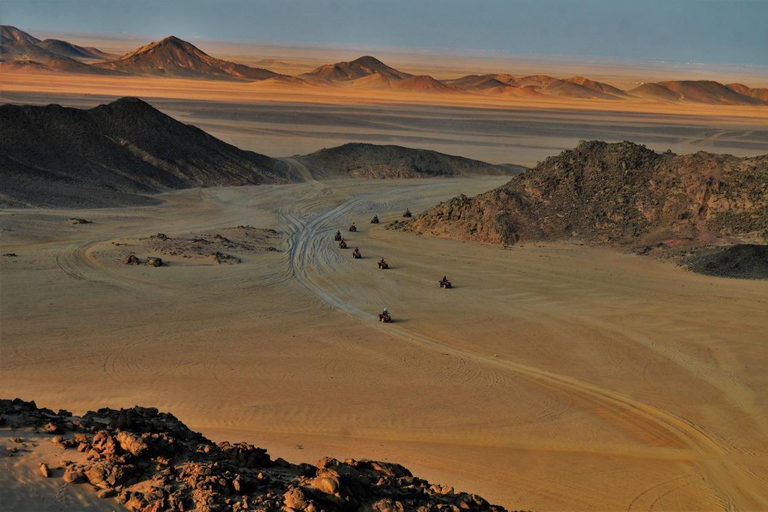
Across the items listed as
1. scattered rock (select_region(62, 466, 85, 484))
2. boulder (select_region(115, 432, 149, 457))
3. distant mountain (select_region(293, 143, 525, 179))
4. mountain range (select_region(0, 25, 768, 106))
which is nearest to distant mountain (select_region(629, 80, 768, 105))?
mountain range (select_region(0, 25, 768, 106))

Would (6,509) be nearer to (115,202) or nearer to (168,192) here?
(115,202)

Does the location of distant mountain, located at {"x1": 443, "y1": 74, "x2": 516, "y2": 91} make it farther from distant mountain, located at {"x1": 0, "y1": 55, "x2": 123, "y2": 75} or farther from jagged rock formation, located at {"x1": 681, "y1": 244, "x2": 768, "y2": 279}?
jagged rock formation, located at {"x1": 681, "y1": 244, "x2": 768, "y2": 279}

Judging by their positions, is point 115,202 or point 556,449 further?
point 115,202

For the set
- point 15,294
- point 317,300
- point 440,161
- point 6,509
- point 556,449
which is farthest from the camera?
point 440,161

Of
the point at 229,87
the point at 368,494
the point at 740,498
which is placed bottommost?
the point at 740,498

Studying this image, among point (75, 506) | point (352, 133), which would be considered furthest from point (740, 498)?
point (352, 133)
